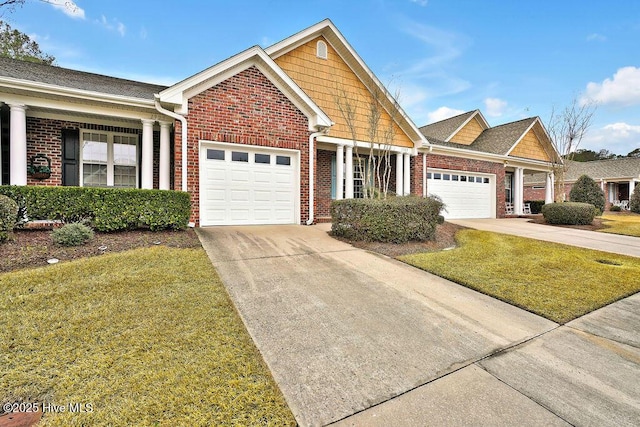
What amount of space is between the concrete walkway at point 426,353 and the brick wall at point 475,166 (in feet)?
33.6

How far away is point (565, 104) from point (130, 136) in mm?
19627

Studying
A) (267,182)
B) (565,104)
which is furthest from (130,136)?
(565,104)

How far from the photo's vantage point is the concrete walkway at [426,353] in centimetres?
208

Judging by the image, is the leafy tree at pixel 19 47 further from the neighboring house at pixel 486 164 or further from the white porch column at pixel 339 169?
the neighboring house at pixel 486 164

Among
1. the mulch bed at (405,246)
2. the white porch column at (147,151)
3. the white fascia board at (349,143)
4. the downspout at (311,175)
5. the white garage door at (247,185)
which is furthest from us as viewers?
the white fascia board at (349,143)

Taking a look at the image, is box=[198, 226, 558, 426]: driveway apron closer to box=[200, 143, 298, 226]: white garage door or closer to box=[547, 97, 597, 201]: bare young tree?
box=[200, 143, 298, 226]: white garage door

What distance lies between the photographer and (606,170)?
89.5 feet

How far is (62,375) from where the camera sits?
2240 millimetres

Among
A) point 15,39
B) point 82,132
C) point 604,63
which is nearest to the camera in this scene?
point 82,132

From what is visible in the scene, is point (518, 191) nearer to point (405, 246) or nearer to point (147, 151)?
point (405, 246)

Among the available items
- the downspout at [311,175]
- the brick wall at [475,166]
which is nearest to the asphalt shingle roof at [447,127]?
the brick wall at [475,166]

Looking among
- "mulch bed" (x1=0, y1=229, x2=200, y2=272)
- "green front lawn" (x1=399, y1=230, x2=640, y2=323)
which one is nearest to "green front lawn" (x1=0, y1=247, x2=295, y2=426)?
"mulch bed" (x1=0, y1=229, x2=200, y2=272)

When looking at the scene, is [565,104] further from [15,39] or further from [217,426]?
[15,39]

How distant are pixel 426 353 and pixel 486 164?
50.1 feet
